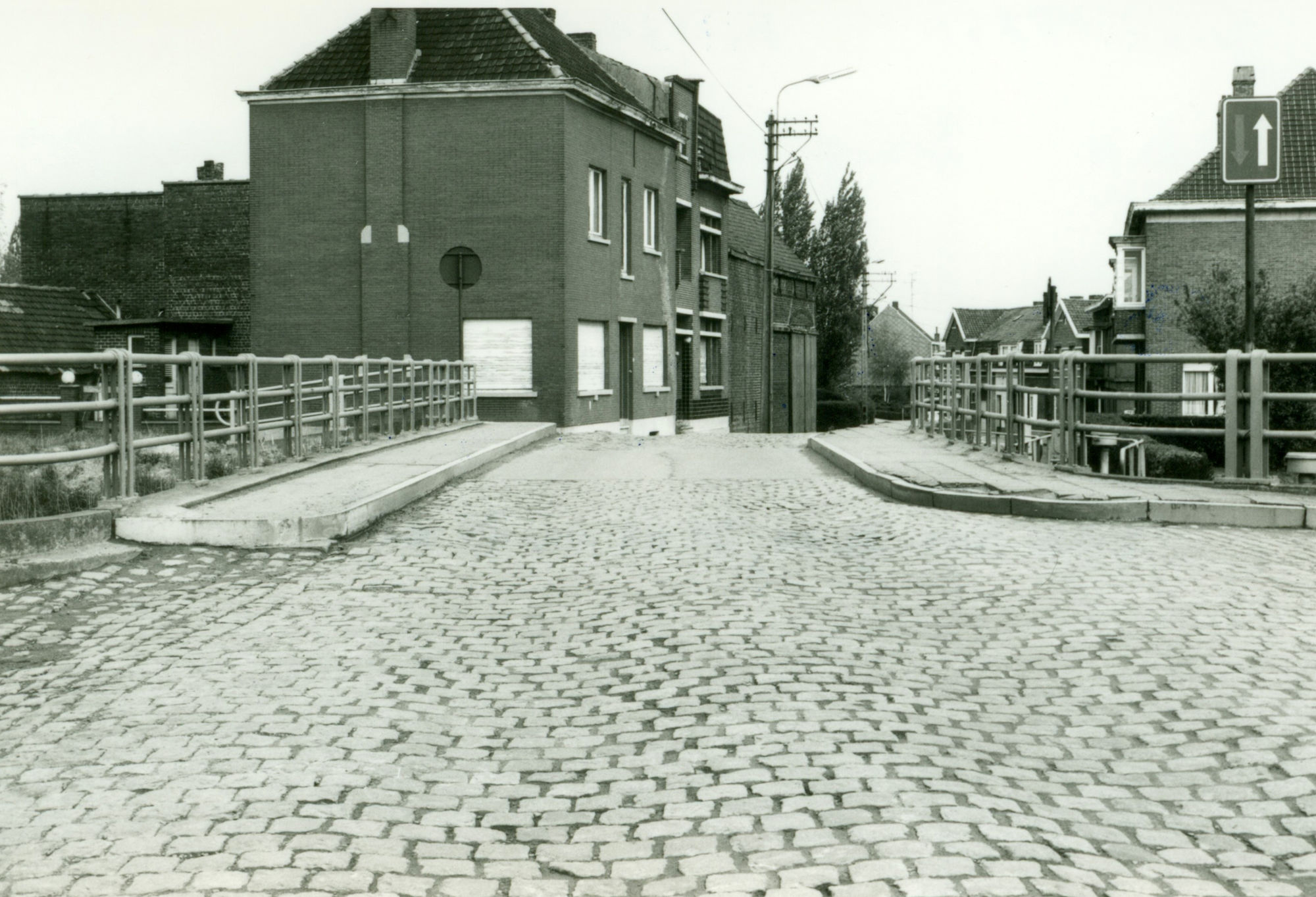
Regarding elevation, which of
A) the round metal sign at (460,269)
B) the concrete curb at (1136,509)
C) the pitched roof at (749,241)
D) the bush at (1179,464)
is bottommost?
the bush at (1179,464)

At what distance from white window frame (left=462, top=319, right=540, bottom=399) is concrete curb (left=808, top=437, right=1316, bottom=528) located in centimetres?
1782

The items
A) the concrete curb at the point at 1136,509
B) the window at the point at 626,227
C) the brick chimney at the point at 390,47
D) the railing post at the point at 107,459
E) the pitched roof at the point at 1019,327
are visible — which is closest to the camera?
the railing post at the point at 107,459

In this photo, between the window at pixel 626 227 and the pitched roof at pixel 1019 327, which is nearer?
the window at pixel 626 227

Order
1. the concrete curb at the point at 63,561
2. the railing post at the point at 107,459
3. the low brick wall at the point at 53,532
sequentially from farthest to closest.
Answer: the railing post at the point at 107,459
the low brick wall at the point at 53,532
the concrete curb at the point at 63,561

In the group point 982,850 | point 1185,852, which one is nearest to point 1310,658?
point 1185,852

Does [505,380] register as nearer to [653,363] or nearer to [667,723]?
[653,363]

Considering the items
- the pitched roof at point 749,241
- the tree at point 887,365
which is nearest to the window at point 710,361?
the pitched roof at point 749,241

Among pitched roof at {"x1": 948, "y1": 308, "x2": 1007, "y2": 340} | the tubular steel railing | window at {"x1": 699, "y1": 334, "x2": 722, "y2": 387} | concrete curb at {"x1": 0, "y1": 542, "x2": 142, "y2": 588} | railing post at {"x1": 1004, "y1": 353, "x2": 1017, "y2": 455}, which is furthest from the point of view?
pitched roof at {"x1": 948, "y1": 308, "x2": 1007, "y2": 340}

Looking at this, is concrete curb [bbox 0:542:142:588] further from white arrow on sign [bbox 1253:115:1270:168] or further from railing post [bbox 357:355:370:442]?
white arrow on sign [bbox 1253:115:1270:168]

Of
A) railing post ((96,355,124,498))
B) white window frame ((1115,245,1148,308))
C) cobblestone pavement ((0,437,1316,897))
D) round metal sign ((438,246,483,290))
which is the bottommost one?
cobblestone pavement ((0,437,1316,897))

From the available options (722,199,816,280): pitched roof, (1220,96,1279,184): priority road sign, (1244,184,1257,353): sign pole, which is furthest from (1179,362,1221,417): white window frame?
→ (1220,96,1279,184): priority road sign

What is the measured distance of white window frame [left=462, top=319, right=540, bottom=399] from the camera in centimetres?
2928

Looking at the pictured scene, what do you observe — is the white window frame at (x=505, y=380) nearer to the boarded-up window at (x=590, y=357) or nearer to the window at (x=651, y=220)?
the boarded-up window at (x=590, y=357)

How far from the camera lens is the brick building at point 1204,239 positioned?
4256cm
